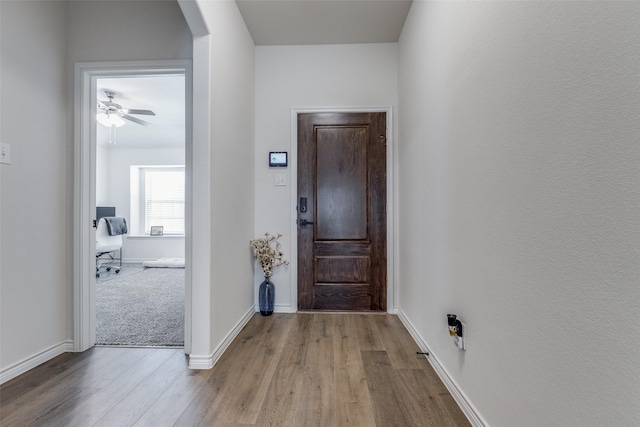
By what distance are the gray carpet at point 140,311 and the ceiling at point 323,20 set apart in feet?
8.50

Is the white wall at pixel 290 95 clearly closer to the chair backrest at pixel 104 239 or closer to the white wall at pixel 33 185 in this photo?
the white wall at pixel 33 185

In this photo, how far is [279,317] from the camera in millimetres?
2676

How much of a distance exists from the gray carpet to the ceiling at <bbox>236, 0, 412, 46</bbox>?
259 cm

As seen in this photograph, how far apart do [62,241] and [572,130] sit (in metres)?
2.68

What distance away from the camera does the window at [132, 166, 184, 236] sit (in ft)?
19.8

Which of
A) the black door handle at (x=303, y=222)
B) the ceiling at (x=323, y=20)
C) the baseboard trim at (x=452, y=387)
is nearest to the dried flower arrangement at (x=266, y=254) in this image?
the black door handle at (x=303, y=222)

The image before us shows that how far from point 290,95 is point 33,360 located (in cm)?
268

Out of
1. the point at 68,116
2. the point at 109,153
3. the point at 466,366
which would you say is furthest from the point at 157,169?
the point at 466,366

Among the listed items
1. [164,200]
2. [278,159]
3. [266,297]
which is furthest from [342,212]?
[164,200]

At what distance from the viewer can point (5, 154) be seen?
1628 mm

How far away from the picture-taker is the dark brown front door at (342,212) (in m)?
2.81

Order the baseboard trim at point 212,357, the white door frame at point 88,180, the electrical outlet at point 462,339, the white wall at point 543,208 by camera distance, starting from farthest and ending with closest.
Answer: the white door frame at point 88,180 → the baseboard trim at point 212,357 → the electrical outlet at point 462,339 → the white wall at point 543,208

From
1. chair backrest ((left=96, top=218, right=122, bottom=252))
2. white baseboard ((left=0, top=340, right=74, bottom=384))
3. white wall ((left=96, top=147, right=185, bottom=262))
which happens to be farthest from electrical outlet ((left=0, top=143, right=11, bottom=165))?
white wall ((left=96, top=147, right=185, bottom=262))

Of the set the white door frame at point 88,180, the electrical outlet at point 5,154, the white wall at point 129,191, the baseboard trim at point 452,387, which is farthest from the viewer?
the white wall at point 129,191
